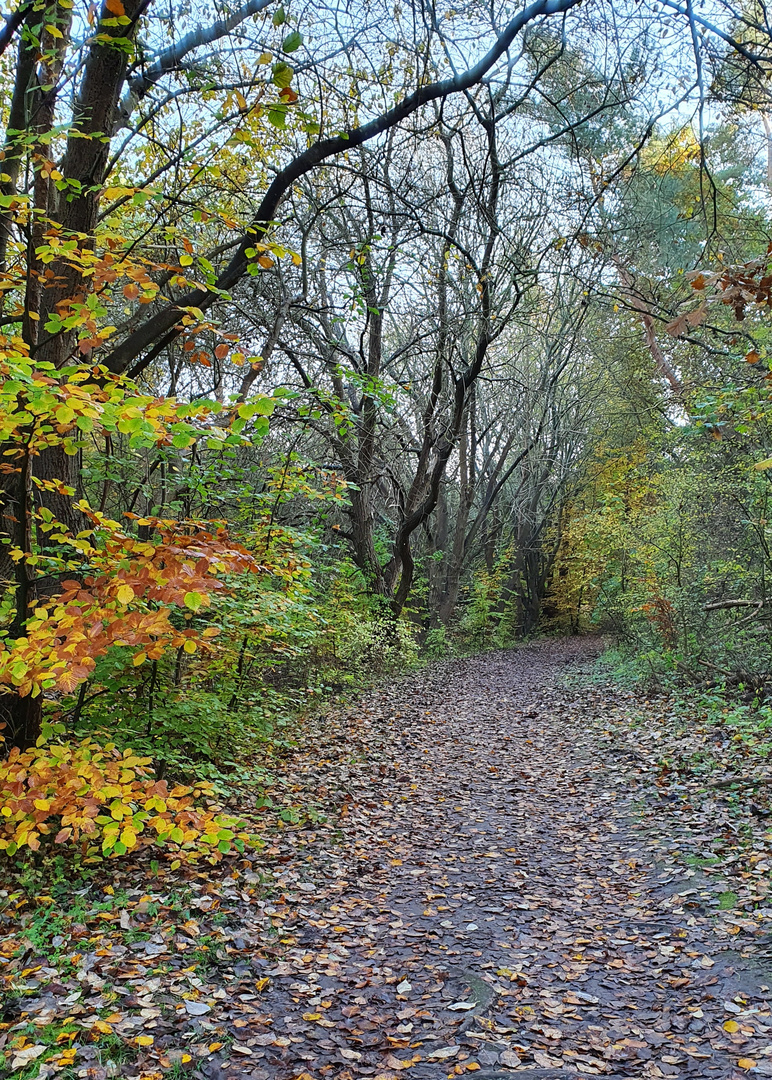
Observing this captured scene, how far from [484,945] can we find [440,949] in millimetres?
268

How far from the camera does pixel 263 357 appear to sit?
7895 mm

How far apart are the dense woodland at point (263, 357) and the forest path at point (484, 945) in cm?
92

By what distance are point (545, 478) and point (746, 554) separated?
14.5 meters

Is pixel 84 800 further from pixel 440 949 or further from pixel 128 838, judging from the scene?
pixel 440 949

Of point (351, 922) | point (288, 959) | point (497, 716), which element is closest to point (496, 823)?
point (351, 922)

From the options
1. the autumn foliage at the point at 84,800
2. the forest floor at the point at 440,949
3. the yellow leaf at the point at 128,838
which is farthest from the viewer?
the autumn foliage at the point at 84,800

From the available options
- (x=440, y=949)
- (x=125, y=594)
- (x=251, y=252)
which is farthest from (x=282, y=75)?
(x=440, y=949)

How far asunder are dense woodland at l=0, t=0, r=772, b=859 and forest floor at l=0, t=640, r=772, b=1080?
63 cm

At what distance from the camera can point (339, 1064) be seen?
9.95 feet

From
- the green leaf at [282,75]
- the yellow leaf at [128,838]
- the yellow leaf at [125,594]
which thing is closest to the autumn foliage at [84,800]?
the yellow leaf at [128,838]

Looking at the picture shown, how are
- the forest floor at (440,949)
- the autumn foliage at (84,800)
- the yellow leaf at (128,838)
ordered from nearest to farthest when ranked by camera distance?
1. the forest floor at (440,949)
2. the yellow leaf at (128,838)
3. the autumn foliage at (84,800)

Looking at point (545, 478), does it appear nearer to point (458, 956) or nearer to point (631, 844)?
point (631, 844)

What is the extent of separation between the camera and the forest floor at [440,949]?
9.77 feet

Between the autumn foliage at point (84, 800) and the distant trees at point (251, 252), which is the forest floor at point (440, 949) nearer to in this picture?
the autumn foliage at point (84, 800)
